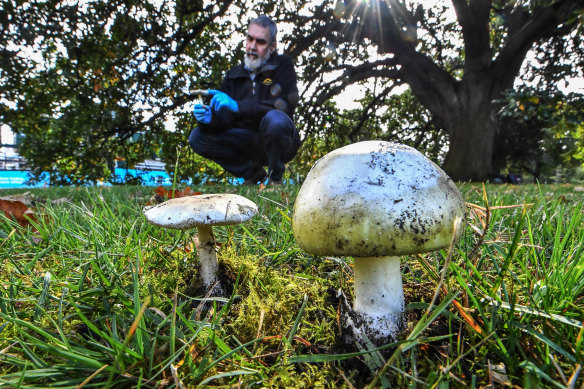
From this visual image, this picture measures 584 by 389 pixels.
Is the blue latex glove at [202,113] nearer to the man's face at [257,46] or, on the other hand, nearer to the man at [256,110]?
the man at [256,110]

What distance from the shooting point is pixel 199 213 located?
112 cm

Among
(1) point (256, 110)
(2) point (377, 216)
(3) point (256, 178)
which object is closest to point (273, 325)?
(2) point (377, 216)

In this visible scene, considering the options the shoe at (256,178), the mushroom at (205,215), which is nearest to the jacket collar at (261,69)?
the shoe at (256,178)

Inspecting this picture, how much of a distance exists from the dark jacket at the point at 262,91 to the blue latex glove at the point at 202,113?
132mm

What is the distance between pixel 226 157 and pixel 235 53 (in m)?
3.28

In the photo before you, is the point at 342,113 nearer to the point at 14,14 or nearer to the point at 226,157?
the point at 226,157

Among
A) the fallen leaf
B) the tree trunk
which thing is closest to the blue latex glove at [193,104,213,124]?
the fallen leaf

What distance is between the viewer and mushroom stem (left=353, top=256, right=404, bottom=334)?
0.99 metres

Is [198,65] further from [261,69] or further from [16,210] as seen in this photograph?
[16,210]

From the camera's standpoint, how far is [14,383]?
686mm

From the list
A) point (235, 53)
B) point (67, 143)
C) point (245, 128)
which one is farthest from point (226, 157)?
point (67, 143)

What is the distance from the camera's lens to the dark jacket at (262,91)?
5.68m

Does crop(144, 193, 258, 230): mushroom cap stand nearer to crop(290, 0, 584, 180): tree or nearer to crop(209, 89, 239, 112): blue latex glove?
crop(209, 89, 239, 112): blue latex glove

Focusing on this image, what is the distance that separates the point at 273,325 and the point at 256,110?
5100mm
